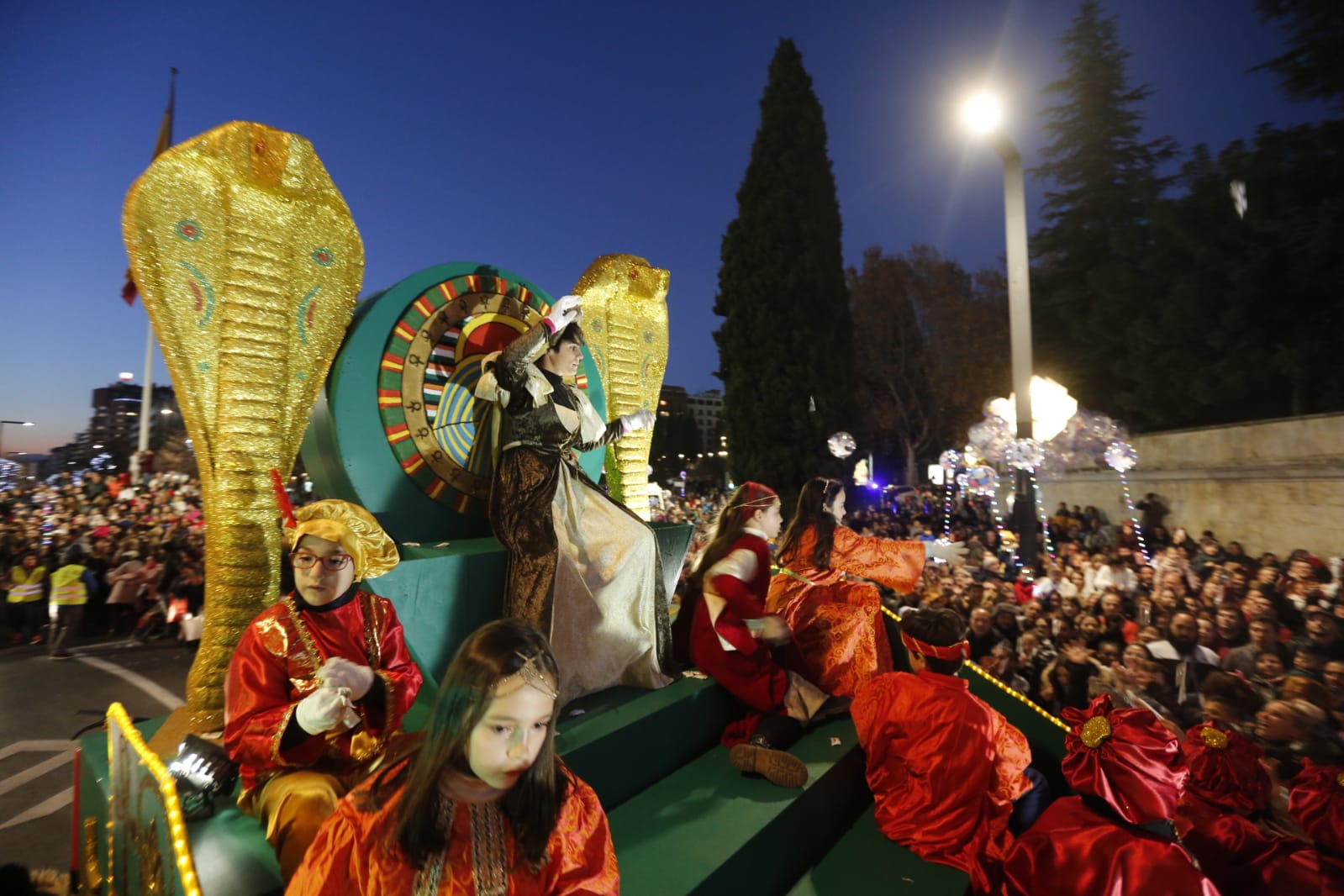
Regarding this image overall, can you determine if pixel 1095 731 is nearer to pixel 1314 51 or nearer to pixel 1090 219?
pixel 1314 51

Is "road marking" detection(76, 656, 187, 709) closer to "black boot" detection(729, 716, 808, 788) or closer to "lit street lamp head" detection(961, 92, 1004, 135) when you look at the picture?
"black boot" detection(729, 716, 808, 788)

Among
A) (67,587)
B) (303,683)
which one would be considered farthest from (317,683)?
(67,587)

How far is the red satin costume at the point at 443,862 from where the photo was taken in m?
1.43

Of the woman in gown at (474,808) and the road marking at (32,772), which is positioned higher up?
the woman in gown at (474,808)

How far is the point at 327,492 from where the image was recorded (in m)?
3.59

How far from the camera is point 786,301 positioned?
59.3 feet

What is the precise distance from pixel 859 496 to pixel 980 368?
19.7 ft

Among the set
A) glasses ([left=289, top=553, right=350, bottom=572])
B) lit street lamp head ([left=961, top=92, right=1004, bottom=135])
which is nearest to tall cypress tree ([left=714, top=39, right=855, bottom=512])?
lit street lamp head ([left=961, top=92, right=1004, bottom=135])

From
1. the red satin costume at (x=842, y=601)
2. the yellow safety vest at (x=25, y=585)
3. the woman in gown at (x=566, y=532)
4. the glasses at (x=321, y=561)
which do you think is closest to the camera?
the glasses at (x=321, y=561)

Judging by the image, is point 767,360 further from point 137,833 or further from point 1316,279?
point 137,833

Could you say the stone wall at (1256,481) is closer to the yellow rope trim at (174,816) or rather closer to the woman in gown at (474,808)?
the woman in gown at (474,808)

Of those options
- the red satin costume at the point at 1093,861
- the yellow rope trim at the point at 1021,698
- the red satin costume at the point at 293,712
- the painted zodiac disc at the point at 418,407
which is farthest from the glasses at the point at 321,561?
the yellow rope trim at the point at 1021,698

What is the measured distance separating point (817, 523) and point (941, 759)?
1.77 m

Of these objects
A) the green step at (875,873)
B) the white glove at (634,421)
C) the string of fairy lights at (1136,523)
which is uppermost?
the white glove at (634,421)
